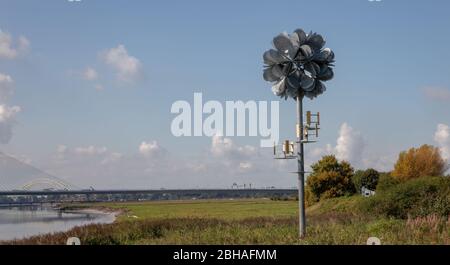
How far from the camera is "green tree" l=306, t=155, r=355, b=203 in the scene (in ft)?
144

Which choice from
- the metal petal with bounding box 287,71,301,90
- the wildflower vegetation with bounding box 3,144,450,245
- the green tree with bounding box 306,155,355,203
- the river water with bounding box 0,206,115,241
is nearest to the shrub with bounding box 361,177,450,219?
the wildflower vegetation with bounding box 3,144,450,245

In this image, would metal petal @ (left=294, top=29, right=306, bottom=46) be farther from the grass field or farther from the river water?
the river water

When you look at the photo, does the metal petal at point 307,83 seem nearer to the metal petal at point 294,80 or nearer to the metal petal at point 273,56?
the metal petal at point 294,80

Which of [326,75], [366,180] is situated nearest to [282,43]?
[326,75]

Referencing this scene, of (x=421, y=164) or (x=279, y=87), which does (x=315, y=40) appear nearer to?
(x=279, y=87)

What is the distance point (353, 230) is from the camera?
16.4m

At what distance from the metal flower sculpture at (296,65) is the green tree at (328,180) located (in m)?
29.0

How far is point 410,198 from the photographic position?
2433 cm

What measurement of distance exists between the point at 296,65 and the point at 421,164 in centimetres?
4010

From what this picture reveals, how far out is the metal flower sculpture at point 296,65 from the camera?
50.3 feet

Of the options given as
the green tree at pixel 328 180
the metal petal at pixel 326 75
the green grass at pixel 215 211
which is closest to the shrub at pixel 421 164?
the green tree at pixel 328 180

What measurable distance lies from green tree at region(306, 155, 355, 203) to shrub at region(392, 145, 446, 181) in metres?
7.63
